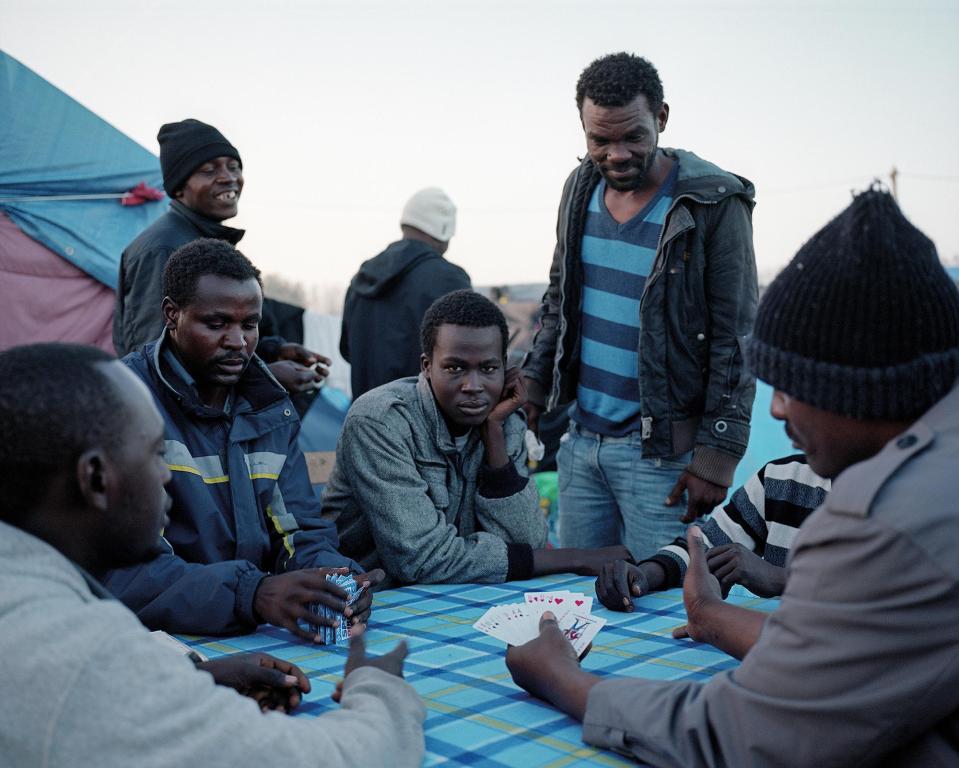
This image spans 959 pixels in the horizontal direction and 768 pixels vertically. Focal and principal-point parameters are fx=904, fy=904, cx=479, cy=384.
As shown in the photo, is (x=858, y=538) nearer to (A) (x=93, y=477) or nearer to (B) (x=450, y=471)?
(A) (x=93, y=477)

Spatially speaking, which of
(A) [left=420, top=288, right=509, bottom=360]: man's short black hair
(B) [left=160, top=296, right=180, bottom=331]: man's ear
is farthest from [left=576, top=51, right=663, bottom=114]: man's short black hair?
(B) [left=160, top=296, right=180, bottom=331]: man's ear

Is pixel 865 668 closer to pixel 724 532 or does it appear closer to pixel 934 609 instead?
pixel 934 609

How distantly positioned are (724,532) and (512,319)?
832 centimetres

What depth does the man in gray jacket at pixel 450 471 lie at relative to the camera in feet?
9.16

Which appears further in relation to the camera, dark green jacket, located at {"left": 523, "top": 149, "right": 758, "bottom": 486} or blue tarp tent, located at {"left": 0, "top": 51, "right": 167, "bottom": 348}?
blue tarp tent, located at {"left": 0, "top": 51, "right": 167, "bottom": 348}

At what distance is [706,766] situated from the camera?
4.38ft

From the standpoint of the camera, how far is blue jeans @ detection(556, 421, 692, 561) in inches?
125

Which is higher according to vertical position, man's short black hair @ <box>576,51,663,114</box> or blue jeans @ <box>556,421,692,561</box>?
man's short black hair @ <box>576,51,663,114</box>

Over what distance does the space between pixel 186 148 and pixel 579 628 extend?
2649mm

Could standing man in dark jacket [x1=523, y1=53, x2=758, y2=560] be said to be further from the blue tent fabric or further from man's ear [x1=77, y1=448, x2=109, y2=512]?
the blue tent fabric

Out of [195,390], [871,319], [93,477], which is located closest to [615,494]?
[195,390]

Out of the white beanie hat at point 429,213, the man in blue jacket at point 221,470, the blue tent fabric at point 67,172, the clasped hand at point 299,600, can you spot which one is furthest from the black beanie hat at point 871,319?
the blue tent fabric at point 67,172

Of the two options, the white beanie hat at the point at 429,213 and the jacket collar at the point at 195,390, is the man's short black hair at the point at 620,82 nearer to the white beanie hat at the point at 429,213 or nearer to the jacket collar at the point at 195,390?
the jacket collar at the point at 195,390

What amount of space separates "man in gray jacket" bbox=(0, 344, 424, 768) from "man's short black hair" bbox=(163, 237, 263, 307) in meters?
1.48
